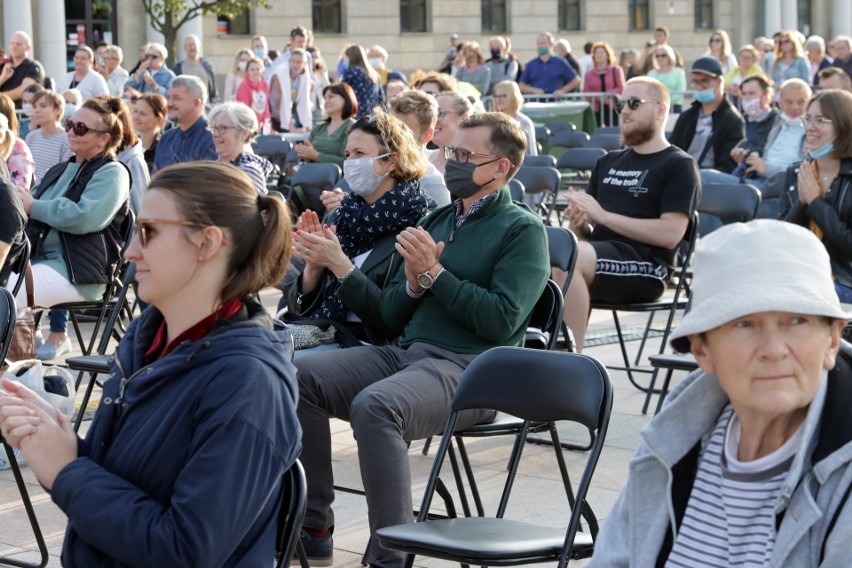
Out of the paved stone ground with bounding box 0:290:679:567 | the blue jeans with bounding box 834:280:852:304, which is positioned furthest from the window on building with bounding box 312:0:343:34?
the blue jeans with bounding box 834:280:852:304

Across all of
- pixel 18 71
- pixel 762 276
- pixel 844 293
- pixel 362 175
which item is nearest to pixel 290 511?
pixel 762 276

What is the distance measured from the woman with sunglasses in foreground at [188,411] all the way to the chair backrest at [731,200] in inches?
216

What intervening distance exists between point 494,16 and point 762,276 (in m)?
34.5

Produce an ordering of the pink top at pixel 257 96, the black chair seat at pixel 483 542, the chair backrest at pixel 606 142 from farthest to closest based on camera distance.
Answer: the pink top at pixel 257 96
the chair backrest at pixel 606 142
the black chair seat at pixel 483 542

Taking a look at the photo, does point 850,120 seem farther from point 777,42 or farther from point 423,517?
point 777,42

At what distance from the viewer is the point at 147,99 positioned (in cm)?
988

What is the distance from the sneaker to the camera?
4.85m

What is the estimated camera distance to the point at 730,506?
2490mm

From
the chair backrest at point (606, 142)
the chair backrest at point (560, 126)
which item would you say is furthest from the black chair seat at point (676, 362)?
the chair backrest at point (560, 126)

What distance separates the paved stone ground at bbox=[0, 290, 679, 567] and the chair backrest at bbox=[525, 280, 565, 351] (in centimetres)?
59

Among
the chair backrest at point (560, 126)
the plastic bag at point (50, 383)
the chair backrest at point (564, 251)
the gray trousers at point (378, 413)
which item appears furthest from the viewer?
the chair backrest at point (560, 126)

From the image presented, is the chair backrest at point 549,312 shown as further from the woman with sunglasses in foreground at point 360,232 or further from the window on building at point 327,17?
the window on building at point 327,17

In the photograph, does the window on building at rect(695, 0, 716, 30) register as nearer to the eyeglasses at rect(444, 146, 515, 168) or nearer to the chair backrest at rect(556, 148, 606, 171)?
the chair backrest at rect(556, 148, 606, 171)

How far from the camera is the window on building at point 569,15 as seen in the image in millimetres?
36969
